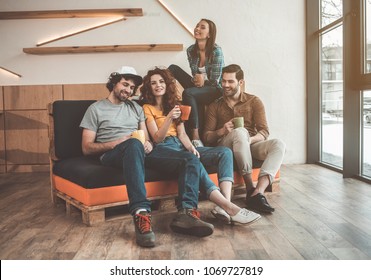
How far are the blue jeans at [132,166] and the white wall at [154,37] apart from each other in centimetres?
248

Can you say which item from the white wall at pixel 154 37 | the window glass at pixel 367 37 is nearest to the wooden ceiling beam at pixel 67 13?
the white wall at pixel 154 37

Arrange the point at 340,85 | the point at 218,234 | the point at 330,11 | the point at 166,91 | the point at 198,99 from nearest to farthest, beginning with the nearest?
1. the point at 218,234
2. the point at 166,91
3. the point at 198,99
4. the point at 340,85
5. the point at 330,11

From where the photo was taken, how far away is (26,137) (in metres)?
4.34

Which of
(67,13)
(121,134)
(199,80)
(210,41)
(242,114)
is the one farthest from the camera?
(67,13)

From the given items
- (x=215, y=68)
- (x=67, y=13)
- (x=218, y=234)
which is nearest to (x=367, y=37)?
(x=215, y=68)

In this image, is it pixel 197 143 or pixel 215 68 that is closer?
pixel 197 143

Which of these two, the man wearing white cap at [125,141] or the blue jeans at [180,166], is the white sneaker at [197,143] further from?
the man wearing white cap at [125,141]

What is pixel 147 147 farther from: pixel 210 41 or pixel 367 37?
pixel 367 37

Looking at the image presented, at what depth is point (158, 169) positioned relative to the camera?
239cm

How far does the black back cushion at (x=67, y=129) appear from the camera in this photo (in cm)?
267

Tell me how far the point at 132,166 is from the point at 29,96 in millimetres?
2792

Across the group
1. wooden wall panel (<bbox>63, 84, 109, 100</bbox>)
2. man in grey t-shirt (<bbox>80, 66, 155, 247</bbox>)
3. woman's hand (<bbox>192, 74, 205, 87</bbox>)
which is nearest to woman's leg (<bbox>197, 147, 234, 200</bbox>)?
man in grey t-shirt (<bbox>80, 66, 155, 247</bbox>)

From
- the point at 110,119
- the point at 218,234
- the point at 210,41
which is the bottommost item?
the point at 218,234
